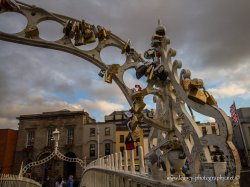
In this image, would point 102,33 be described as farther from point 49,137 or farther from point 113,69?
point 49,137

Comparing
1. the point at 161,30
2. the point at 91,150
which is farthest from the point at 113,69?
the point at 91,150

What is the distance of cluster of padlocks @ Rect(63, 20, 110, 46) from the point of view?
3.27 meters

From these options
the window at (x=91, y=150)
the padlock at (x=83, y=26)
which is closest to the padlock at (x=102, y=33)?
the padlock at (x=83, y=26)

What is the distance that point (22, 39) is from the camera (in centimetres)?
313

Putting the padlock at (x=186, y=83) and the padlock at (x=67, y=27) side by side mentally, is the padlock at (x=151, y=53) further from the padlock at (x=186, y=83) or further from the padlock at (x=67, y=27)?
the padlock at (x=67, y=27)

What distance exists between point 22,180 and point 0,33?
41.2ft

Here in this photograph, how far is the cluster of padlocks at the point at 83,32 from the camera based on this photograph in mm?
3271

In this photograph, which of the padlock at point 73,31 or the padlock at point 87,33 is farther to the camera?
the padlock at point 87,33

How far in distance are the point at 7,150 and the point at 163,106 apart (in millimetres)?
36858

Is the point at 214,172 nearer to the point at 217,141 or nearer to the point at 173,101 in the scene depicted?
the point at 217,141

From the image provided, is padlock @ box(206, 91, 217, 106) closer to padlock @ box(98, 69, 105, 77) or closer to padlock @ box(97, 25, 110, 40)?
padlock @ box(98, 69, 105, 77)

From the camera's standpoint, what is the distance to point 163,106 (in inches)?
86.4

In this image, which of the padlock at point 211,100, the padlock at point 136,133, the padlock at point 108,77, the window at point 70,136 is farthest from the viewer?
the window at point 70,136

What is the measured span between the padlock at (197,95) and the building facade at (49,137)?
1299 inches
